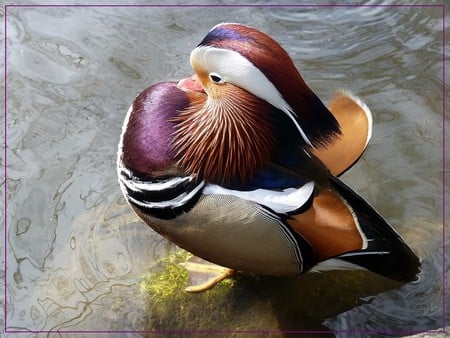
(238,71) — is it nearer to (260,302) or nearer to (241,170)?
(241,170)

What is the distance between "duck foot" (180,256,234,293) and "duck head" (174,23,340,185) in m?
0.45

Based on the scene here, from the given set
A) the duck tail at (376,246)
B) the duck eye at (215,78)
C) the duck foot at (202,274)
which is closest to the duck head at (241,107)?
the duck eye at (215,78)

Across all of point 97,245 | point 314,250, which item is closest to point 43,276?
point 97,245

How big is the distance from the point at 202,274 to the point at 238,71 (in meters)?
0.73

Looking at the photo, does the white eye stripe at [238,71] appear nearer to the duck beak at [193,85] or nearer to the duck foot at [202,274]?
the duck beak at [193,85]

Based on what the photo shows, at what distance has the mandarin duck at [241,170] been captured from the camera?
162 cm

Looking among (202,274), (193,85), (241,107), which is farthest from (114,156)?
(241,107)

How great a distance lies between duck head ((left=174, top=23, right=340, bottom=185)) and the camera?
154 cm

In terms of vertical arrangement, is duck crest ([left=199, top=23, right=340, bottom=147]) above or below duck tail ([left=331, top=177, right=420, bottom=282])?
above

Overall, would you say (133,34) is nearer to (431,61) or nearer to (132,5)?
(132,5)

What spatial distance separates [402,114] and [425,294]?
0.69 metres

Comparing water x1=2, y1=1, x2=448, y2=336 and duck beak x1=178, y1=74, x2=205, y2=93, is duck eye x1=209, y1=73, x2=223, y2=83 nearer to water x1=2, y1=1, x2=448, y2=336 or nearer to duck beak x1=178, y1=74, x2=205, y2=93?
duck beak x1=178, y1=74, x2=205, y2=93

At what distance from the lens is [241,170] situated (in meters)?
1.68

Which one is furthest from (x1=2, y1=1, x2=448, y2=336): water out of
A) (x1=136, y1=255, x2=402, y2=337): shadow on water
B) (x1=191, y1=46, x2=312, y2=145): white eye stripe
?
(x1=191, y1=46, x2=312, y2=145): white eye stripe
